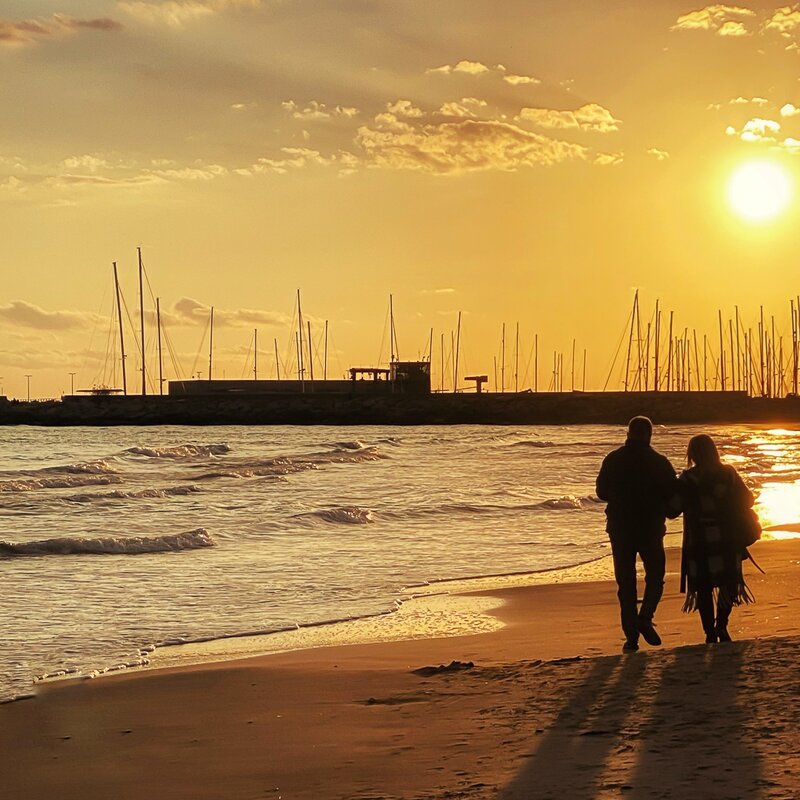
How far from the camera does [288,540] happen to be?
66.2ft

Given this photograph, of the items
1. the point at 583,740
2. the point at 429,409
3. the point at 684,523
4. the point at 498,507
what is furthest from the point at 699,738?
the point at 429,409

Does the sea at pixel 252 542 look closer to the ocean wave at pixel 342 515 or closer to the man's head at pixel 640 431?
the ocean wave at pixel 342 515

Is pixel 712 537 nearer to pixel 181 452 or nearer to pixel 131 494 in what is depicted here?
pixel 131 494

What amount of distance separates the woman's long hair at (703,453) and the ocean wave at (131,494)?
74.2ft

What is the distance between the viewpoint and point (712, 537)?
8.83m

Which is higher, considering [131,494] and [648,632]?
[648,632]

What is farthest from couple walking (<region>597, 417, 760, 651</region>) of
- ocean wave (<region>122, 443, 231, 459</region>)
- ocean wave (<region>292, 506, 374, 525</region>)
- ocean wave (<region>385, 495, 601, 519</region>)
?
ocean wave (<region>122, 443, 231, 459</region>)

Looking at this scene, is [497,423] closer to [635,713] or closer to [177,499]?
[177,499]

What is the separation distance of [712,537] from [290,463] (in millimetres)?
38890

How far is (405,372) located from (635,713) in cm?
11178

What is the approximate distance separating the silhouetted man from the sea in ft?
13.3

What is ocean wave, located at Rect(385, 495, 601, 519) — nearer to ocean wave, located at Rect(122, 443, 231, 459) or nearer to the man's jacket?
the man's jacket

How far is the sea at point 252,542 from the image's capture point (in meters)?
12.0

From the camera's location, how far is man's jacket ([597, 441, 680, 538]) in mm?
9000
